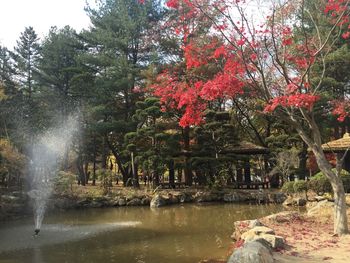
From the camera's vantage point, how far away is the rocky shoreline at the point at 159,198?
1802 centimetres

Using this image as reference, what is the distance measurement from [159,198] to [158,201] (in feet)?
0.62

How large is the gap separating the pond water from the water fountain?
1656 millimetres

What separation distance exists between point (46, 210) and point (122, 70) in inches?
379

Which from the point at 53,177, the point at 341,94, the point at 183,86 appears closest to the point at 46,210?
the point at 53,177

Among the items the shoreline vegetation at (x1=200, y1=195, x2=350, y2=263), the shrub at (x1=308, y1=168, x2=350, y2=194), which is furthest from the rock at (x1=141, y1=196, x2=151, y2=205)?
the shoreline vegetation at (x1=200, y1=195, x2=350, y2=263)

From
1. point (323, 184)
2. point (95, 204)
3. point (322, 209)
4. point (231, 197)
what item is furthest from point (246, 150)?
point (322, 209)

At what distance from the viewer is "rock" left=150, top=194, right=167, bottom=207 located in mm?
18391

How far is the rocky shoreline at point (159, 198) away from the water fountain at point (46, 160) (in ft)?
1.50

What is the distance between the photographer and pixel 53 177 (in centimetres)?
1902

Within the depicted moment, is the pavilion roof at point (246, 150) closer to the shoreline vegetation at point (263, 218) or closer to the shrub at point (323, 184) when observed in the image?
the shoreline vegetation at point (263, 218)

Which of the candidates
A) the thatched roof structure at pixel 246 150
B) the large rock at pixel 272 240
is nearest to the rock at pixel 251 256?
the large rock at pixel 272 240

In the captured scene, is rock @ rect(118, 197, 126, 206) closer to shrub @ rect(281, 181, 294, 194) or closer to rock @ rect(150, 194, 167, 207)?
rock @ rect(150, 194, 167, 207)

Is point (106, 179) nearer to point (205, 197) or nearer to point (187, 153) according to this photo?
point (187, 153)

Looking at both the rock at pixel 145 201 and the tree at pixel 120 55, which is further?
the tree at pixel 120 55
